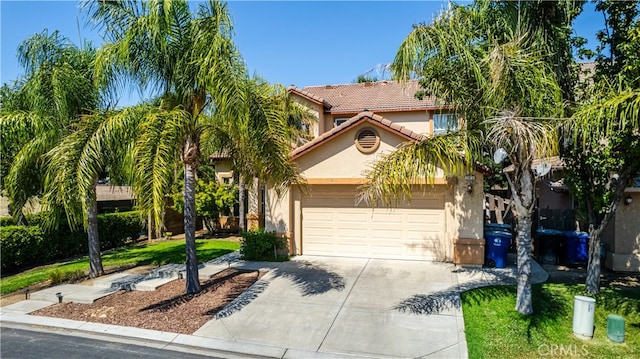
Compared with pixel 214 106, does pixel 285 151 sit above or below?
below

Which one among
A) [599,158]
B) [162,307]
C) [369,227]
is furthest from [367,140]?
[162,307]

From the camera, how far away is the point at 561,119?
6.91 m

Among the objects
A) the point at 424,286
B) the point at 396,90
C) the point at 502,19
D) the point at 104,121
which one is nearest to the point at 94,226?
the point at 104,121

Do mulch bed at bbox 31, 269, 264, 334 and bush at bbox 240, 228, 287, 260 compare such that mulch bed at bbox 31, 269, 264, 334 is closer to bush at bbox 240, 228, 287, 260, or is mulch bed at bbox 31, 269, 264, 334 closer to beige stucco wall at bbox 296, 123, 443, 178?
bush at bbox 240, 228, 287, 260

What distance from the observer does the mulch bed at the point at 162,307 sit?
7.95 metres

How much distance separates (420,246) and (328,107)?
10514 mm

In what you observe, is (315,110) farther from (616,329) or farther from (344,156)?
(616,329)

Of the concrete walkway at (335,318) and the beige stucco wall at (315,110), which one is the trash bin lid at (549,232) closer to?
the concrete walkway at (335,318)

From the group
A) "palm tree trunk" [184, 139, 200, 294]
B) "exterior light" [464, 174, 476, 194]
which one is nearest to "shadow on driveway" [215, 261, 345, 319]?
"palm tree trunk" [184, 139, 200, 294]

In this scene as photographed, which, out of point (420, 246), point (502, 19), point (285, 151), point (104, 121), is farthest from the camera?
point (420, 246)

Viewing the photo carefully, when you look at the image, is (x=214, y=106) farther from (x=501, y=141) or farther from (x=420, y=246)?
(x=420, y=246)

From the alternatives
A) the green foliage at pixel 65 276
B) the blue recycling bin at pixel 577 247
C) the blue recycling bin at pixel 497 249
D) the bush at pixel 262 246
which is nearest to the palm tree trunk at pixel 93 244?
the green foliage at pixel 65 276

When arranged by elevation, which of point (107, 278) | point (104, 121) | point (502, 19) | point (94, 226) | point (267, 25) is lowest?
point (107, 278)

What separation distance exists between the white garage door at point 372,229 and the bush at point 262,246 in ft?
3.27
